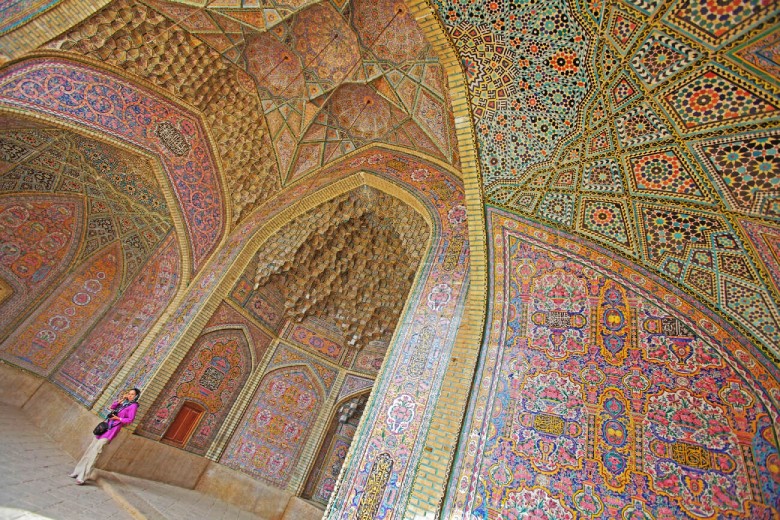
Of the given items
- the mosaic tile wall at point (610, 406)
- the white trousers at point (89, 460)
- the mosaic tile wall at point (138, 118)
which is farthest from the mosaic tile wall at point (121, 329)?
the mosaic tile wall at point (610, 406)

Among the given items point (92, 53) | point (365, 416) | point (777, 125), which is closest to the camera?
point (777, 125)

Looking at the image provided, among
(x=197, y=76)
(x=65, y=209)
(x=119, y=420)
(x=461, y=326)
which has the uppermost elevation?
(x=197, y=76)

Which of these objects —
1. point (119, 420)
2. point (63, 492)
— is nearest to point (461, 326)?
point (119, 420)

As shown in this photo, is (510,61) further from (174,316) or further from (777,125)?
(174,316)

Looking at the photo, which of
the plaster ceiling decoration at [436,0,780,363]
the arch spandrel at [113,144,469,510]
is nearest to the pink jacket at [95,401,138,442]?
the arch spandrel at [113,144,469,510]

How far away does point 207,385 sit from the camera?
741 centimetres

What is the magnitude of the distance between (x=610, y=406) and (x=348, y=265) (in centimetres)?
579

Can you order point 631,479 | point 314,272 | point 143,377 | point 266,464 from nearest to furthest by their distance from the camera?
point 631,479 → point 143,377 → point 266,464 → point 314,272

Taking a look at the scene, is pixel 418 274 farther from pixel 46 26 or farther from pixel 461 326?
pixel 46 26

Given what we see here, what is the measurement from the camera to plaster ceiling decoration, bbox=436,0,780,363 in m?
3.00

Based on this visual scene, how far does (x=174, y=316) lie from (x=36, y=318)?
135 inches

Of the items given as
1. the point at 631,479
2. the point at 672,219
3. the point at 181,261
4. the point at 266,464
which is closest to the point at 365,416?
the point at 631,479

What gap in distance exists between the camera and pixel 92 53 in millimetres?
5918

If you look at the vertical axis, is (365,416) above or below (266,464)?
above
